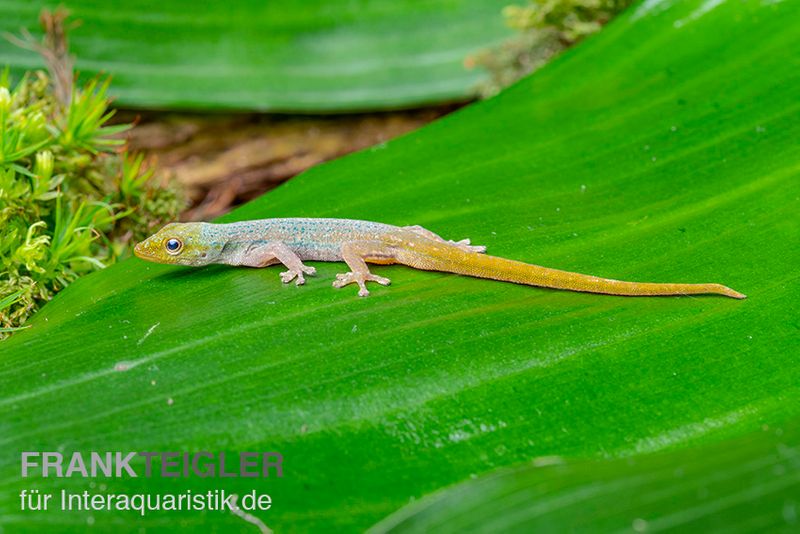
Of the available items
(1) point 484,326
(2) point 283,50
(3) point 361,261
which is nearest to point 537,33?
(2) point 283,50

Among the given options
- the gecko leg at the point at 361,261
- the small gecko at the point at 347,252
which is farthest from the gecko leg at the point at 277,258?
the gecko leg at the point at 361,261

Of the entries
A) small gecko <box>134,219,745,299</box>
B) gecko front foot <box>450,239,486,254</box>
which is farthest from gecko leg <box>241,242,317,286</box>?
gecko front foot <box>450,239,486,254</box>

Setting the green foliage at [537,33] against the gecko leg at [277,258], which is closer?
the gecko leg at [277,258]

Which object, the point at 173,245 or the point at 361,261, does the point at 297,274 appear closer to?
the point at 361,261

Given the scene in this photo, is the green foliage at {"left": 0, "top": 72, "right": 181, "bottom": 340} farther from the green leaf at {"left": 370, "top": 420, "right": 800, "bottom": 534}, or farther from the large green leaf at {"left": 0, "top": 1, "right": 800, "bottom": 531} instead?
the green leaf at {"left": 370, "top": 420, "right": 800, "bottom": 534}

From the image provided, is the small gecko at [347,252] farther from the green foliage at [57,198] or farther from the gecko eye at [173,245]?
the green foliage at [57,198]

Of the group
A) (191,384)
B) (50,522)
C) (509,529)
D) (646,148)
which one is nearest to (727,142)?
(646,148)

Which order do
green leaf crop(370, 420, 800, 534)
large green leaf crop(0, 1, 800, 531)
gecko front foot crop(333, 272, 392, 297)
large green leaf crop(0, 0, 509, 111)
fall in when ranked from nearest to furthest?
green leaf crop(370, 420, 800, 534) → large green leaf crop(0, 1, 800, 531) → gecko front foot crop(333, 272, 392, 297) → large green leaf crop(0, 0, 509, 111)
